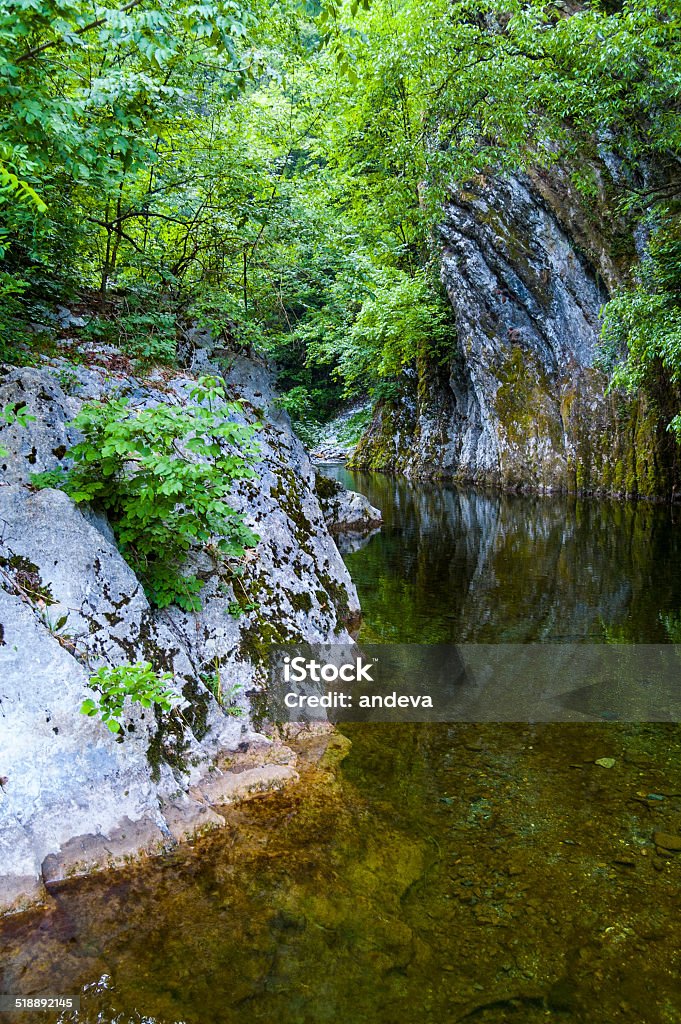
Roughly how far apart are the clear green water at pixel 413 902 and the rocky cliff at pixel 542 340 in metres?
15.1

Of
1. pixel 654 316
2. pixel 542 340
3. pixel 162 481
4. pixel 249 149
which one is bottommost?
pixel 162 481

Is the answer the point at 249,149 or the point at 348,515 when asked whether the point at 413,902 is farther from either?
the point at 348,515

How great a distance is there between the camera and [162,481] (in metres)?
4.29

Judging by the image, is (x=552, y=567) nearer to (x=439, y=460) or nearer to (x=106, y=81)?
(x=106, y=81)

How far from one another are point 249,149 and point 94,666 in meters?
6.48

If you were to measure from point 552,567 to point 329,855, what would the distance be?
8.46 metres

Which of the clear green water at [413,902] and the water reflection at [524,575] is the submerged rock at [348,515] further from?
the clear green water at [413,902]

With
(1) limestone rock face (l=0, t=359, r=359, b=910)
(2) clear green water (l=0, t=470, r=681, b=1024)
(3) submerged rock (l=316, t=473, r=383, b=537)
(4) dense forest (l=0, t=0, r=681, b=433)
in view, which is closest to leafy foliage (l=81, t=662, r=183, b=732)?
(1) limestone rock face (l=0, t=359, r=359, b=910)

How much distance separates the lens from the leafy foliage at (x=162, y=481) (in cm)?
400

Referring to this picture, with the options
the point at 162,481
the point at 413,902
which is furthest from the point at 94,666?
the point at 413,902

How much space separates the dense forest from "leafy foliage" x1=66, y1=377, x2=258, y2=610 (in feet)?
4.18

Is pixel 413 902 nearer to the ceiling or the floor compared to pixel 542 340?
nearer to the floor

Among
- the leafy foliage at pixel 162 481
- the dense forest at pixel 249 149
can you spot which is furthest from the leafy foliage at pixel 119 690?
the dense forest at pixel 249 149

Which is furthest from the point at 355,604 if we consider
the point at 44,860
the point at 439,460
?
the point at 439,460
